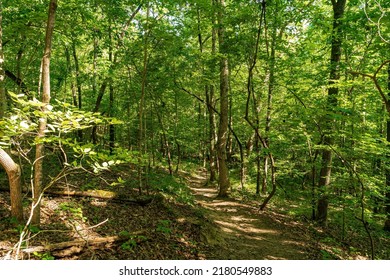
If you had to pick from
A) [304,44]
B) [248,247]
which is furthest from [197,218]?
[304,44]

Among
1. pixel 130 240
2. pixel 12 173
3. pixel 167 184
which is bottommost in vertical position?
pixel 167 184

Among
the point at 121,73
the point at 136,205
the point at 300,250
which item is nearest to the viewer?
the point at 300,250

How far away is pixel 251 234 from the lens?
8023 mm

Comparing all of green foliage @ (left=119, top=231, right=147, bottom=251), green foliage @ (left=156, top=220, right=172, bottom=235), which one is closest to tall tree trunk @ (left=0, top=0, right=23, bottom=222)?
green foliage @ (left=119, top=231, right=147, bottom=251)

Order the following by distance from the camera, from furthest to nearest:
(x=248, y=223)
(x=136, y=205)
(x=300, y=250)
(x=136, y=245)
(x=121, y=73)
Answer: (x=121, y=73) → (x=248, y=223) → (x=136, y=205) → (x=300, y=250) → (x=136, y=245)

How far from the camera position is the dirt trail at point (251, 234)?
6625mm

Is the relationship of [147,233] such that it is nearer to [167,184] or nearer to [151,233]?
[151,233]

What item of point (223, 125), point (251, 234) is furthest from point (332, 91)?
point (251, 234)

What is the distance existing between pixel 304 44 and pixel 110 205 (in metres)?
9.42

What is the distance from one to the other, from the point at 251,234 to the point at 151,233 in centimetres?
349

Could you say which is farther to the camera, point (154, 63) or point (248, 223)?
point (154, 63)

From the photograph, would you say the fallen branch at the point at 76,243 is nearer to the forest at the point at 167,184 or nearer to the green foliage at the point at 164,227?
the forest at the point at 167,184

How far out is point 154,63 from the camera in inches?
383

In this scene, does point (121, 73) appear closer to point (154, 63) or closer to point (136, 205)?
point (154, 63)
